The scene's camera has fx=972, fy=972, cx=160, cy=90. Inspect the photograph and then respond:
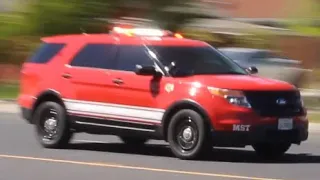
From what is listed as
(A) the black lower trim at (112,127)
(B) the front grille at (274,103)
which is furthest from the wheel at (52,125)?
(B) the front grille at (274,103)

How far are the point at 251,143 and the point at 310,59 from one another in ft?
70.0

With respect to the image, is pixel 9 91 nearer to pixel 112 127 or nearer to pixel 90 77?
pixel 90 77

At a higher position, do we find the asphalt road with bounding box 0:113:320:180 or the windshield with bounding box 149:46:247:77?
the windshield with bounding box 149:46:247:77

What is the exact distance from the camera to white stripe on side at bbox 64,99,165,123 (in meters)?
12.1

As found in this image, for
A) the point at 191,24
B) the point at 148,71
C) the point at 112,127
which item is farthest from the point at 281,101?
the point at 191,24

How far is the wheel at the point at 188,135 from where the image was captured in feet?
38.3

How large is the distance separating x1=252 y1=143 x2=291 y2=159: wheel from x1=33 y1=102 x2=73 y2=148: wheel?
256 cm

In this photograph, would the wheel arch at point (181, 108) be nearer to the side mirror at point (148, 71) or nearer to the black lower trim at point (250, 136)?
the black lower trim at point (250, 136)

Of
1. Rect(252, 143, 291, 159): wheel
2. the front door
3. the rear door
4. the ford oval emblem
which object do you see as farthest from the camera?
the rear door

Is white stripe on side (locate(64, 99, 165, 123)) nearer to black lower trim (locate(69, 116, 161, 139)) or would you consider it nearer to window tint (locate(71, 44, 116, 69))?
black lower trim (locate(69, 116, 161, 139))

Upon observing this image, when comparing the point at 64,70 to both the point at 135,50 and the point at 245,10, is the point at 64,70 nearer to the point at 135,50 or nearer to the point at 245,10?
the point at 135,50

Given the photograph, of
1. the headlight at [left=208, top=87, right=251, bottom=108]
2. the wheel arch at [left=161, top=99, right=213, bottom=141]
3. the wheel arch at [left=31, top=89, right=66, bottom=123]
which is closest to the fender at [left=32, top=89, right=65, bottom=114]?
the wheel arch at [left=31, top=89, right=66, bottom=123]

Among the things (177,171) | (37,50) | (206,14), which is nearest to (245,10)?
(37,50)

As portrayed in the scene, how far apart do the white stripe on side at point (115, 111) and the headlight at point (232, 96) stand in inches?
31.2
